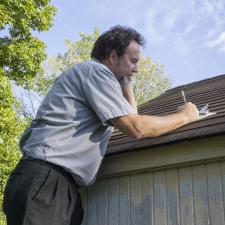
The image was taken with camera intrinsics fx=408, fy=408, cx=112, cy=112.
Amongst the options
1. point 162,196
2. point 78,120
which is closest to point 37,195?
point 78,120

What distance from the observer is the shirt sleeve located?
2.76m

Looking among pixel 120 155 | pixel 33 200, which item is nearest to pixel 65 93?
pixel 33 200

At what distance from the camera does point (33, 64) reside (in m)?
12.2

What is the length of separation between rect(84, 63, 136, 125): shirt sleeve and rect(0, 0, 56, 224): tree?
8.31 metres

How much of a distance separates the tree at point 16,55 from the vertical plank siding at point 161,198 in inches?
288

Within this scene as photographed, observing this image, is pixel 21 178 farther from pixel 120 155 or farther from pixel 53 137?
pixel 120 155

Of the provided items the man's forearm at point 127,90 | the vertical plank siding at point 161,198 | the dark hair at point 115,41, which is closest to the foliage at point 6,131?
the vertical plank siding at point 161,198

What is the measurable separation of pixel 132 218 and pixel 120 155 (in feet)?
1.90

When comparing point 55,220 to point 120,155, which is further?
point 120,155

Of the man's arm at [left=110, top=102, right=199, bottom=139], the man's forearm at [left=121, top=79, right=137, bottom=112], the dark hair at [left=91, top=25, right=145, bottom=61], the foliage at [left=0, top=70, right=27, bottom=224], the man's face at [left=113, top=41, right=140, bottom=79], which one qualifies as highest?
the dark hair at [left=91, top=25, right=145, bottom=61]

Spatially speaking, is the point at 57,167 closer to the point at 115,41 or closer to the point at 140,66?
the point at 115,41

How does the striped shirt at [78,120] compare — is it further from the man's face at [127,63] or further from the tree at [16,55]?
the tree at [16,55]

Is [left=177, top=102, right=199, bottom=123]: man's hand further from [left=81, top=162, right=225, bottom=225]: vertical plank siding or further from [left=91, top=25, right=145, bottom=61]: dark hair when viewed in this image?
[left=91, top=25, right=145, bottom=61]: dark hair

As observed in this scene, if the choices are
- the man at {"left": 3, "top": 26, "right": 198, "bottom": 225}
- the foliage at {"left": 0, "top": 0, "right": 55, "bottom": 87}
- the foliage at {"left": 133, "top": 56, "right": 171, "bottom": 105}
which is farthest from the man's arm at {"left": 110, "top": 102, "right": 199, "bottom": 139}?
the foliage at {"left": 133, "top": 56, "right": 171, "bottom": 105}
